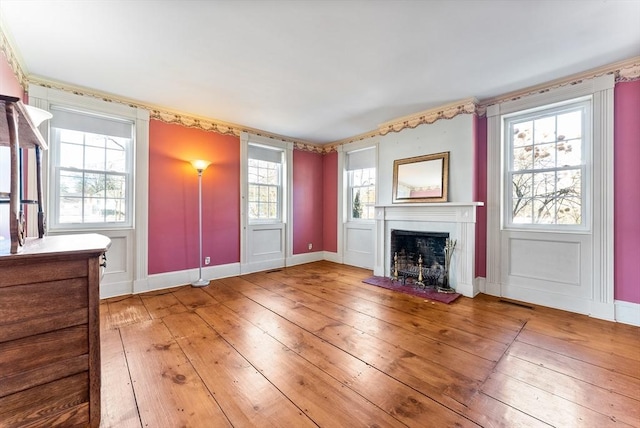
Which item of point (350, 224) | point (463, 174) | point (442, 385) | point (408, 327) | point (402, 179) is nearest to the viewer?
point (442, 385)

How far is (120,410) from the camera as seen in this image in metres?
1.46

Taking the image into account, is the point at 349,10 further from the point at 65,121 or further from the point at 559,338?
the point at 65,121

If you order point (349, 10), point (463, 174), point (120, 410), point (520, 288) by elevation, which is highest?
point (349, 10)

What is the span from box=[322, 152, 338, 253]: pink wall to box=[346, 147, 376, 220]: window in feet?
1.06

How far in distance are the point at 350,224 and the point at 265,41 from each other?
364cm

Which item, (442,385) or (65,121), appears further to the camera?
(65,121)

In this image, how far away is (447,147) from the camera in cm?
360

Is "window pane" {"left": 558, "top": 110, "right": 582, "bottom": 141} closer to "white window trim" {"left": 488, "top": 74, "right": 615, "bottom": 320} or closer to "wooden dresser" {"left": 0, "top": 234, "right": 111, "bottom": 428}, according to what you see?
"white window trim" {"left": 488, "top": 74, "right": 615, "bottom": 320}

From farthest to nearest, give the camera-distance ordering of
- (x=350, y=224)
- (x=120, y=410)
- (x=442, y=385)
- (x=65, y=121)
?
(x=350, y=224), (x=65, y=121), (x=442, y=385), (x=120, y=410)

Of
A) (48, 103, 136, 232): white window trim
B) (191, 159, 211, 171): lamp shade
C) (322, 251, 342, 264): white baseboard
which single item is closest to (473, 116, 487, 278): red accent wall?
(322, 251, 342, 264): white baseboard

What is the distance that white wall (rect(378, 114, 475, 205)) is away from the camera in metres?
3.42

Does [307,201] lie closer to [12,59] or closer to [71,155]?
[71,155]

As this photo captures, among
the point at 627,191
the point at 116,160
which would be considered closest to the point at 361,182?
the point at 627,191

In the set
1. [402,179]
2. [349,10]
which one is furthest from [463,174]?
[349,10]
